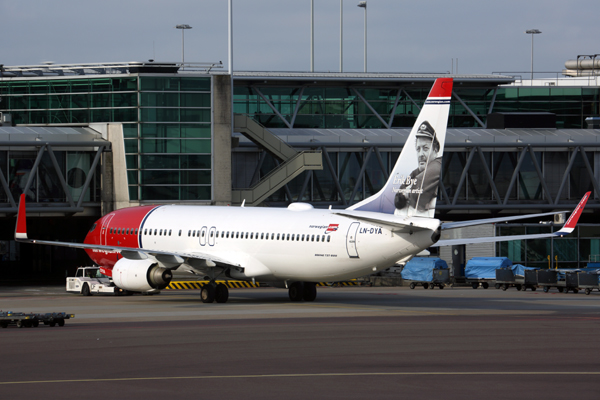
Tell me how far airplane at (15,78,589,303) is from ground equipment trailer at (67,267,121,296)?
2535 mm

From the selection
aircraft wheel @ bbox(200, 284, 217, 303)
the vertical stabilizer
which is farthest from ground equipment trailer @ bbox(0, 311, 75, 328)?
the vertical stabilizer

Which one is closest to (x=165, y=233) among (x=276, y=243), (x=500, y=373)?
(x=276, y=243)

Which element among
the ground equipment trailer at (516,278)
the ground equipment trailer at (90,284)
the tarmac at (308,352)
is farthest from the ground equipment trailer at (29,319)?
the ground equipment trailer at (516,278)

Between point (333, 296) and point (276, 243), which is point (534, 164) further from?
point (276, 243)

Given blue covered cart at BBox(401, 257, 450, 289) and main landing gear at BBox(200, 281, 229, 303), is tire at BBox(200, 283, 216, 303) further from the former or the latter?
blue covered cart at BBox(401, 257, 450, 289)

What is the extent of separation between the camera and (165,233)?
42.6 meters

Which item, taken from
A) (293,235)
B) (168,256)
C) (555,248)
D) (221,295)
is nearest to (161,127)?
(168,256)

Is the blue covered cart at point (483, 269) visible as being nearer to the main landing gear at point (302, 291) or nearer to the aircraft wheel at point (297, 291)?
the main landing gear at point (302, 291)

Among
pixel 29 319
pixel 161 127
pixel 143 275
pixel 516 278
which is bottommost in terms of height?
pixel 516 278

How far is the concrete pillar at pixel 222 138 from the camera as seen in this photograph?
2379 inches

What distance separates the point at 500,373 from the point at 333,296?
2660 cm

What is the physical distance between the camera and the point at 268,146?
218ft

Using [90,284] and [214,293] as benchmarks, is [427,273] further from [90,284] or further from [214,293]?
[90,284]

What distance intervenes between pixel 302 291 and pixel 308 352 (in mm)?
19021
